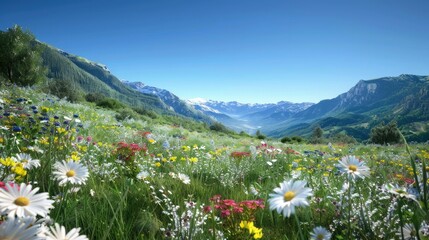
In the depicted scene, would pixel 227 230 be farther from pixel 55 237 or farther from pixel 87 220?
pixel 55 237

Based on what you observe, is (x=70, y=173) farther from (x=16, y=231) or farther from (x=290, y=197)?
(x=290, y=197)

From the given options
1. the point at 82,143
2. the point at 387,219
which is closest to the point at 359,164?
→ the point at 387,219

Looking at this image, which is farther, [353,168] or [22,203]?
[353,168]

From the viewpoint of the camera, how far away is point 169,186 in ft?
11.1

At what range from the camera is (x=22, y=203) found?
1.04 meters

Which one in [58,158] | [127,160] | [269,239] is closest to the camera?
[269,239]

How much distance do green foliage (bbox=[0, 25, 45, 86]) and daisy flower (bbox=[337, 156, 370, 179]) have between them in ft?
163

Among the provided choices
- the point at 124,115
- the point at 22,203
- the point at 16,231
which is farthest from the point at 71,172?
the point at 124,115

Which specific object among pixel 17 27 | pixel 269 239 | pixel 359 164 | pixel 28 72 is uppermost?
pixel 17 27

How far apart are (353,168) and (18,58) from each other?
5319 cm

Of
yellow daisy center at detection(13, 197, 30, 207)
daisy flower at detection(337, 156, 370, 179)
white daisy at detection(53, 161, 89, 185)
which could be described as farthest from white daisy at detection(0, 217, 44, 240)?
daisy flower at detection(337, 156, 370, 179)

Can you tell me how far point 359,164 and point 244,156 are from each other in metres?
4.32

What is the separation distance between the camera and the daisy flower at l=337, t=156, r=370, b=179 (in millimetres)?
1752

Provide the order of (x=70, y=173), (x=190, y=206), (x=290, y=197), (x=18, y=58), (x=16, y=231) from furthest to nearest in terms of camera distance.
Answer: (x=18, y=58)
(x=190, y=206)
(x=70, y=173)
(x=290, y=197)
(x=16, y=231)
